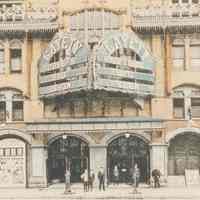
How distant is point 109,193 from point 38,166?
706cm

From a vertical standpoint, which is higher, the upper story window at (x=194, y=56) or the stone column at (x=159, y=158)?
the upper story window at (x=194, y=56)

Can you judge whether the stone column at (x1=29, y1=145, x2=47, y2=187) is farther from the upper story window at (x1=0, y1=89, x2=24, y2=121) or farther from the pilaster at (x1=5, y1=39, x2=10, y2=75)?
the pilaster at (x1=5, y1=39, x2=10, y2=75)

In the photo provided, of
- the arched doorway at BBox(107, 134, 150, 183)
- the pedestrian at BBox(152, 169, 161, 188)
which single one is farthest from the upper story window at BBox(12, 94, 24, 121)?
the pedestrian at BBox(152, 169, 161, 188)

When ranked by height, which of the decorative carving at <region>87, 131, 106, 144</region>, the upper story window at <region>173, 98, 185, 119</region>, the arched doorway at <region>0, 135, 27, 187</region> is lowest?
the arched doorway at <region>0, 135, 27, 187</region>

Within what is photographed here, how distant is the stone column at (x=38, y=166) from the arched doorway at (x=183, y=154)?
8.72 metres

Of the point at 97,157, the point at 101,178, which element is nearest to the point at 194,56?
the point at 97,157

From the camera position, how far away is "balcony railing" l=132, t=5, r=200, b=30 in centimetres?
5075

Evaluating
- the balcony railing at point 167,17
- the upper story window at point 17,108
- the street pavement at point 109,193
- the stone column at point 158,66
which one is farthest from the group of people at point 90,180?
the balcony railing at point 167,17

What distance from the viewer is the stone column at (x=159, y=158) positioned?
166 feet

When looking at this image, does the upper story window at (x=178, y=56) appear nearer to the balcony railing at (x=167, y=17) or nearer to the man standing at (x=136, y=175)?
the balcony railing at (x=167, y=17)

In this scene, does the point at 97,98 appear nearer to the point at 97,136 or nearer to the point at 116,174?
the point at 97,136

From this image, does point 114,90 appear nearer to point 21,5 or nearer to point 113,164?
point 113,164

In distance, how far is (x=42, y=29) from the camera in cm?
5150

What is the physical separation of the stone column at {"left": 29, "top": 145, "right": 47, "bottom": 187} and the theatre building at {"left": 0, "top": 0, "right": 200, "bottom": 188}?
0.07m
